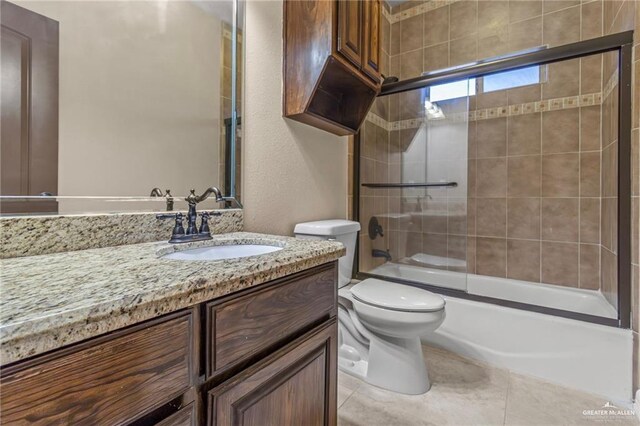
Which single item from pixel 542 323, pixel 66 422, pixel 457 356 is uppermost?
pixel 66 422

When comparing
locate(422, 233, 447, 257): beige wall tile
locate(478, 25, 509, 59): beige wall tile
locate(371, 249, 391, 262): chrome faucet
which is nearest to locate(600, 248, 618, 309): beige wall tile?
locate(422, 233, 447, 257): beige wall tile

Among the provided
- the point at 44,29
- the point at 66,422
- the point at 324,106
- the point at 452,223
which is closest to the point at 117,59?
the point at 44,29

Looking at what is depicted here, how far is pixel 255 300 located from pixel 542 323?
170cm

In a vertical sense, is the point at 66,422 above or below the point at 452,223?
below

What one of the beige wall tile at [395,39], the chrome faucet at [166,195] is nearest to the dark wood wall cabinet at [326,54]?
the chrome faucet at [166,195]

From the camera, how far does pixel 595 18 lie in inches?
79.9

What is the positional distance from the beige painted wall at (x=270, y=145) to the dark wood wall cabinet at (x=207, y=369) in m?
0.60

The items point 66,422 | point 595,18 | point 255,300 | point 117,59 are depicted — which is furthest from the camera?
point 595,18

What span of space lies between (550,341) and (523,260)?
35.6 inches

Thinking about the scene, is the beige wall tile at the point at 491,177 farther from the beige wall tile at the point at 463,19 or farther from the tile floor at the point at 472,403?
the tile floor at the point at 472,403

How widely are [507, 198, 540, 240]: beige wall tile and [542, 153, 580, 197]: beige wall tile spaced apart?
0.12 metres

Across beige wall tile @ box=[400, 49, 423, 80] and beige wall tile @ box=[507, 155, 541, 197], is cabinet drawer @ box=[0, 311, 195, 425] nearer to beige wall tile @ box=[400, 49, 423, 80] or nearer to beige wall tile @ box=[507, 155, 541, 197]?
beige wall tile @ box=[507, 155, 541, 197]

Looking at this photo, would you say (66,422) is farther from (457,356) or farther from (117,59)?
(457,356)

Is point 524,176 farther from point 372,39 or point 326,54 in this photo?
point 326,54
